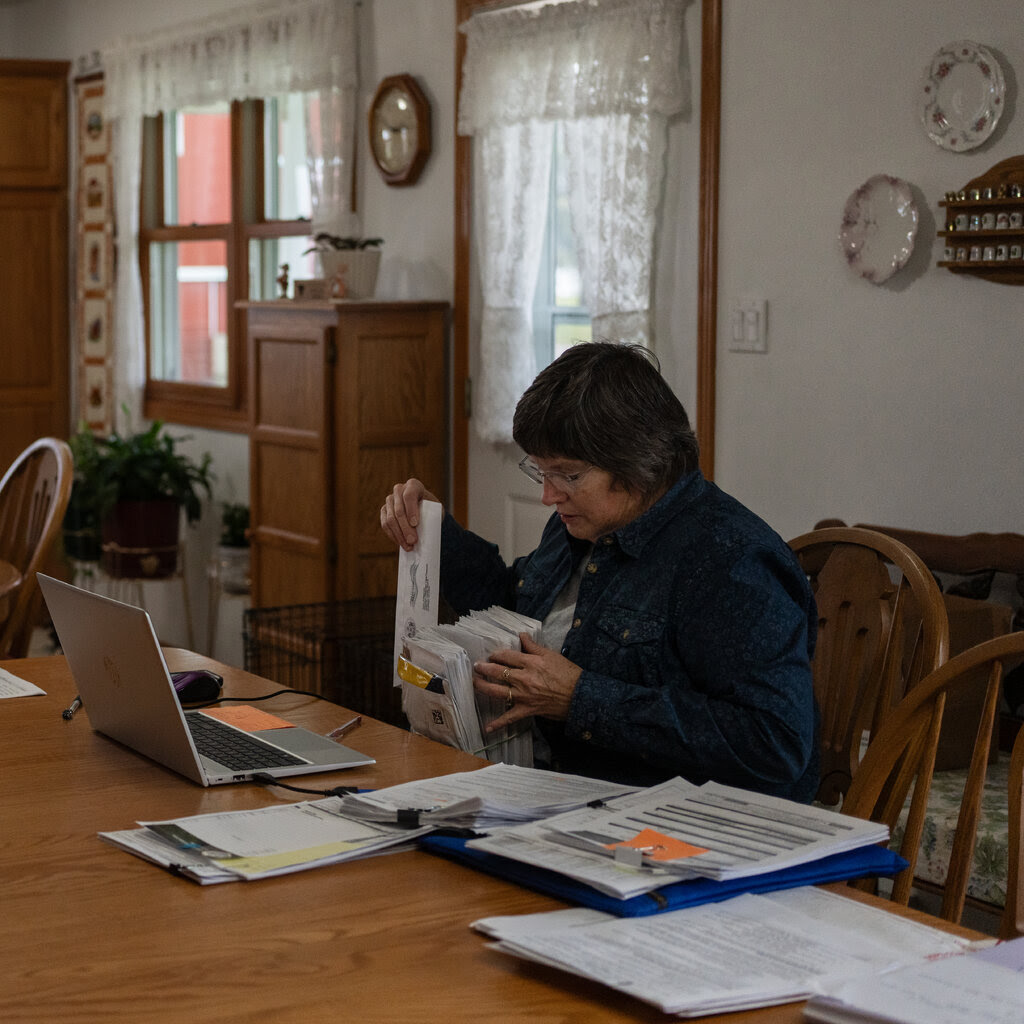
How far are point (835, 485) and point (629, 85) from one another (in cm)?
120

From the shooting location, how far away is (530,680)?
1.76 meters

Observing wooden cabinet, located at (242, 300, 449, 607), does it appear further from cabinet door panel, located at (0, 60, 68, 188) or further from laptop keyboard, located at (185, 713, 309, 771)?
laptop keyboard, located at (185, 713, 309, 771)

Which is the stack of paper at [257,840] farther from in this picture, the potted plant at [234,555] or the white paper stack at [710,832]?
the potted plant at [234,555]

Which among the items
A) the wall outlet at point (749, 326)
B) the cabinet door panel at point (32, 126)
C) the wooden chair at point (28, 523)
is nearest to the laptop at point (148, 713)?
the wooden chair at point (28, 523)

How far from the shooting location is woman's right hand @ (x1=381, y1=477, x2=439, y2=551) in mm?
2049

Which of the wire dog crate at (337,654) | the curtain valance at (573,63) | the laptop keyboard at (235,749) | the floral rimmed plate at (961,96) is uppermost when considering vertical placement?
the curtain valance at (573,63)

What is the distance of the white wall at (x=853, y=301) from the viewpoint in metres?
3.07

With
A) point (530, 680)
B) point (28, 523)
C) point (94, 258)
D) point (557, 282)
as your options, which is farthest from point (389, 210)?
point (530, 680)

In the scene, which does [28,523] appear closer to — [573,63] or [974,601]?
[573,63]

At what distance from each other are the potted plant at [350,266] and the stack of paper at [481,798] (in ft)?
10.4

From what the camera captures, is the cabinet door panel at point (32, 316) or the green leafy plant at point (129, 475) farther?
the cabinet door panel at point (32, 316)

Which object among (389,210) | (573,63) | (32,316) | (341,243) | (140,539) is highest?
(573,63)

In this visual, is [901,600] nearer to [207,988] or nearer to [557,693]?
[557,693]

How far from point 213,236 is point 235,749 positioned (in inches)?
179
